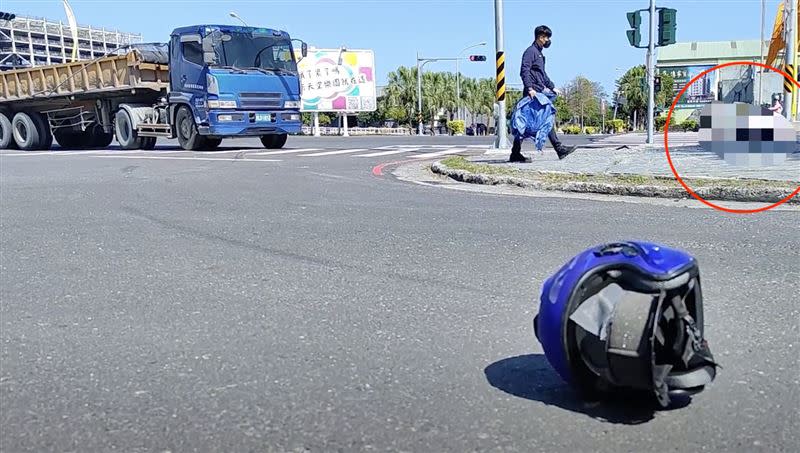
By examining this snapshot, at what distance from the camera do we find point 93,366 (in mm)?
3303

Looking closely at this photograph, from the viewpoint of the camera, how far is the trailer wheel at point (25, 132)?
22141mm

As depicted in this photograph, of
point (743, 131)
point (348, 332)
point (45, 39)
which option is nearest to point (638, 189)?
point (743, 131)

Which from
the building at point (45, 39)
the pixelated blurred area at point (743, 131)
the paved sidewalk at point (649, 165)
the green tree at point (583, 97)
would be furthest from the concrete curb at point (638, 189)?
the building at point (45, 39)

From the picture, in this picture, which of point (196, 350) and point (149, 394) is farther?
point (196, 350)

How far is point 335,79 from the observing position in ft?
152

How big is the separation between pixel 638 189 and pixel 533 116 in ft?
10.9

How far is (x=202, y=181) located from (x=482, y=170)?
4.01 m

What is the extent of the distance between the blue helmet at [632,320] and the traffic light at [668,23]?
1607 cm

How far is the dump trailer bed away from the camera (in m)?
18.7

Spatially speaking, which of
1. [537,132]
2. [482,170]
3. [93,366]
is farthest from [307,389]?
[537,132]

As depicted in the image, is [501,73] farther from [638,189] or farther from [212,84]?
[638,189]

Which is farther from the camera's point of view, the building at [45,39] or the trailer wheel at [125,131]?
the building at [45,39]

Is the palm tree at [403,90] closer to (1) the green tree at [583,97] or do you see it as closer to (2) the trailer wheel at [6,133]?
(1) the green tree at [583,97]

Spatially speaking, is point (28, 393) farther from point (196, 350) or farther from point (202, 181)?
point (202, 181)
